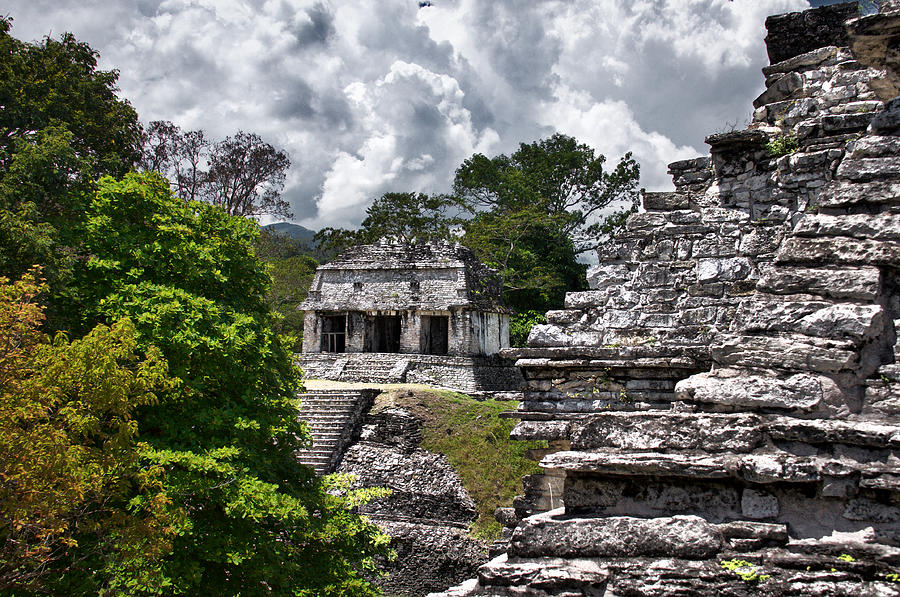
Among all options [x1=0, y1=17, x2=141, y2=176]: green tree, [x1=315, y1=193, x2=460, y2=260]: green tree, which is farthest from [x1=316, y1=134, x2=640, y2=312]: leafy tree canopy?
[x1=0, y1=17, x2=141, y2=176]: green tree

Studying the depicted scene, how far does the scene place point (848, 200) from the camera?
3117 millimetres

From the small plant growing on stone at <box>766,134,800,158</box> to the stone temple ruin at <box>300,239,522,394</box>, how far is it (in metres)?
14.9

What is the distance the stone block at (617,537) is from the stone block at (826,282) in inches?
44.6

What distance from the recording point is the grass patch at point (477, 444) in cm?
1435

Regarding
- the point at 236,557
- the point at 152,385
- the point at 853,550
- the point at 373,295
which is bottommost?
the point at 236,557

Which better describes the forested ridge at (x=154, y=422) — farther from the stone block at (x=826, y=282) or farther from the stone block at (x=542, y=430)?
the stone block at (x=826, y=282)

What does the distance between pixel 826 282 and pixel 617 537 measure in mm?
1450

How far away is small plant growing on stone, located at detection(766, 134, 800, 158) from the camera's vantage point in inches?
250

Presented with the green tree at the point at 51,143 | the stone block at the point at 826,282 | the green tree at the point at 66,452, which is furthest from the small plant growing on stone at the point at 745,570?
the green tree at the point at 51,143

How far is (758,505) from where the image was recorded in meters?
2.71

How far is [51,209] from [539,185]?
89.5 feet

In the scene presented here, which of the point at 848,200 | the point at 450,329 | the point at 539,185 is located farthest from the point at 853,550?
the point at 539,185

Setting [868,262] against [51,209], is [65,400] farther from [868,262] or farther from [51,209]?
[51,209]

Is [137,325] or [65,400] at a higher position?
[137,325]
